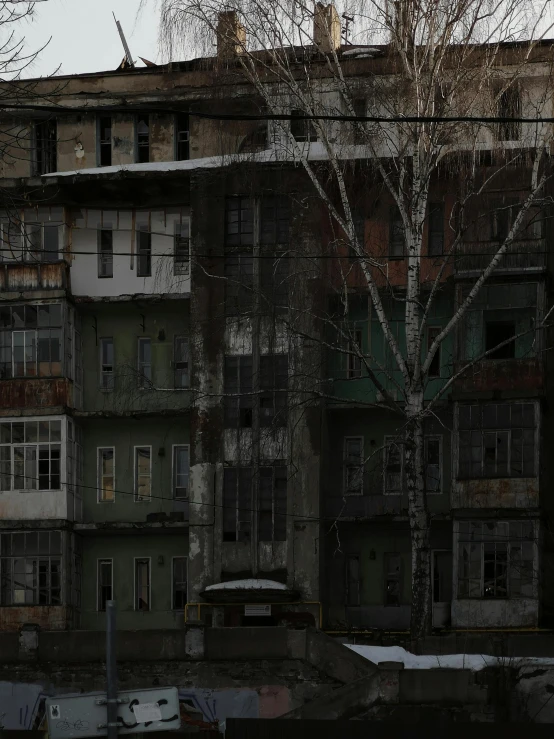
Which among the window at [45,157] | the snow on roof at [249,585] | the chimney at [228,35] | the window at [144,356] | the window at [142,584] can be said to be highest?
the chimney at [228,35]

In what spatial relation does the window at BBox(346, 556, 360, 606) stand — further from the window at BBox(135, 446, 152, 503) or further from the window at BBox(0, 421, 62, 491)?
the window at BBox(0, 421, 62, 491)

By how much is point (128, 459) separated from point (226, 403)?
4.41 meters

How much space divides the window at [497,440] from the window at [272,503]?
201 inches

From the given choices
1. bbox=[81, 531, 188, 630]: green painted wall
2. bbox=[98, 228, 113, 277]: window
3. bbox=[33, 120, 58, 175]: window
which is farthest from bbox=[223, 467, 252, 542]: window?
bbox=[33, 120, 58, 175]: window

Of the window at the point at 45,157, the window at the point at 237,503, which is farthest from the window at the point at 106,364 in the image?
the window at the point at 45,157

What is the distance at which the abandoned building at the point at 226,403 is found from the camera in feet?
137

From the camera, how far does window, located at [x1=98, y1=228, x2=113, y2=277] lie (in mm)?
45906

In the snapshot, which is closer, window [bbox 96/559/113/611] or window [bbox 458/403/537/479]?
window [bbox 458/403/537/479]

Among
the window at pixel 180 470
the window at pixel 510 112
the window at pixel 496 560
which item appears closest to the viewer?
the window at pixel 510 112

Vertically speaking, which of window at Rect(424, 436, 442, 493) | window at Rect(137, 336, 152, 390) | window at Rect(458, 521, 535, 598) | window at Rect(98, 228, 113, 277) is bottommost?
window at Rect(458, 521, 535, 598)

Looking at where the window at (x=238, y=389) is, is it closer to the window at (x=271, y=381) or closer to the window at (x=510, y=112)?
the window at (x=271, y=381)

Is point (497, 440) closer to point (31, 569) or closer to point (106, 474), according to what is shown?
point (106, 474)

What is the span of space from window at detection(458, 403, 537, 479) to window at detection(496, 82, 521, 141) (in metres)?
7.46

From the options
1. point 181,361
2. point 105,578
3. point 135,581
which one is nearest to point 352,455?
point 181,361
